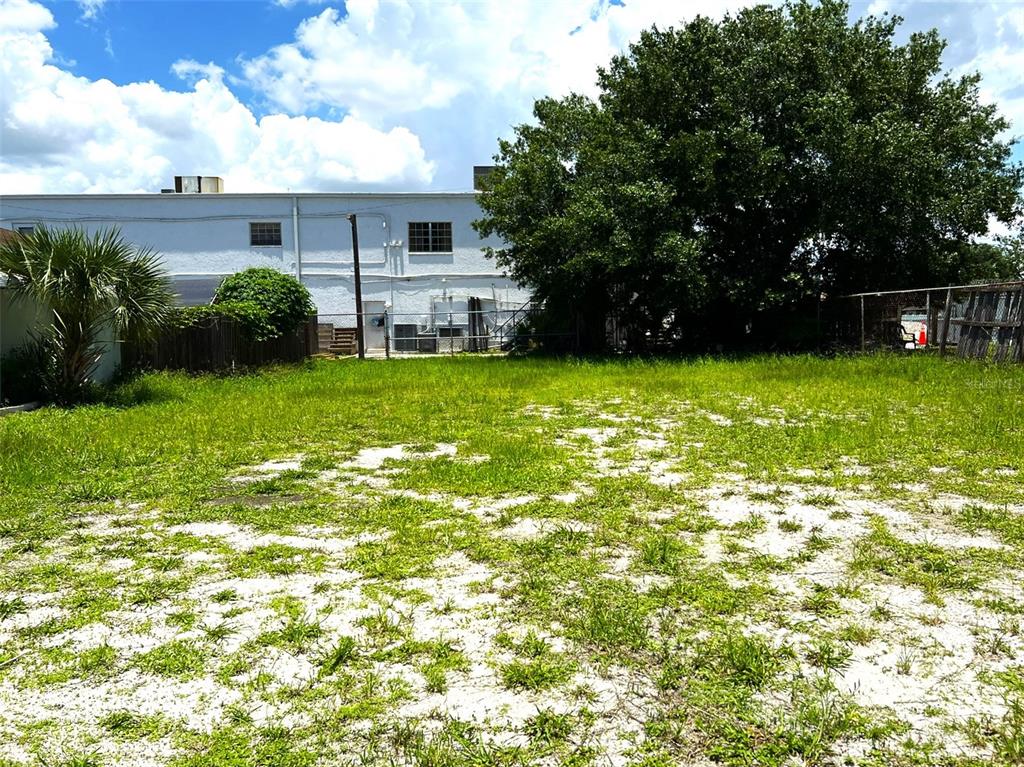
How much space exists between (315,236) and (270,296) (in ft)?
37.9

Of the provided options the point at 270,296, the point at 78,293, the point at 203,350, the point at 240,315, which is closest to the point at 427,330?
the point at 270,296

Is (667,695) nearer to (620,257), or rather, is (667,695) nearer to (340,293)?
(620,257)

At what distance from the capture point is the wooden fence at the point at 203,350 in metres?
15.7

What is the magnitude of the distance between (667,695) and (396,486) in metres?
3.40

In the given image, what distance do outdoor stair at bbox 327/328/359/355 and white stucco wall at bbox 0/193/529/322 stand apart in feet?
4.47

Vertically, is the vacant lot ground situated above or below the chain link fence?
below

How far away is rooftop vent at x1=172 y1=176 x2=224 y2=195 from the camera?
31.8 m

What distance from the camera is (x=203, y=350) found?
16.5 meters

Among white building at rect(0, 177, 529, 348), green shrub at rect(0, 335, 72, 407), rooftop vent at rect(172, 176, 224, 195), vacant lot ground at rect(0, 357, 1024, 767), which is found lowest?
vacant lot ground at rect(0, 357, 1024, 767)

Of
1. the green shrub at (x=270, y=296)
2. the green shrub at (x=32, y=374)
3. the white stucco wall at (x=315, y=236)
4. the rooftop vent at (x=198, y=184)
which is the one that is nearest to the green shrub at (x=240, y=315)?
the green shrub at (x=270, y=296)

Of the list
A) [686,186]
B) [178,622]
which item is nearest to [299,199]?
[686,186]

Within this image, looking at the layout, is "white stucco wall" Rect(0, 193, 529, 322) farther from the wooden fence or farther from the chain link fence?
the wooden fence

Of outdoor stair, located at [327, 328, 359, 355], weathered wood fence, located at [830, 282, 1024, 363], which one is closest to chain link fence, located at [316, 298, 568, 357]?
outdoor stair, located at [327, 328, 359, 355]

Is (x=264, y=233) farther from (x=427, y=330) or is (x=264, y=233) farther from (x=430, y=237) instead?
(x=427, y=330)
